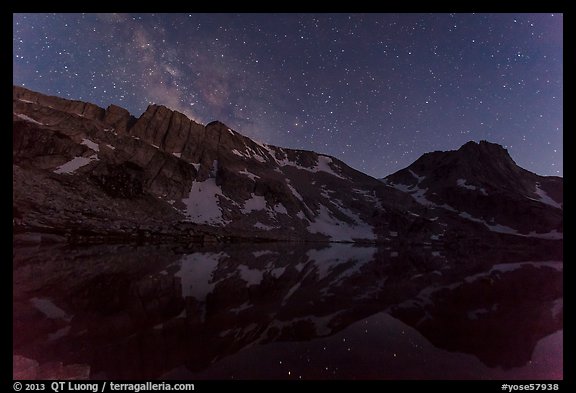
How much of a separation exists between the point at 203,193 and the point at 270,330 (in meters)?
109

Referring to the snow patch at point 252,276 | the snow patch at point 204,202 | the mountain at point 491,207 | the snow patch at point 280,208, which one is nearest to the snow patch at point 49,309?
the snow patch at point 252,276

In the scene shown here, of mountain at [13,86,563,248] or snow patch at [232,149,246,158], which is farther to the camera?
snow patch at [232,149,246,158]

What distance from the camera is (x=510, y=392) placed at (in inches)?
298

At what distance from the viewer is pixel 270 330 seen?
1438cm

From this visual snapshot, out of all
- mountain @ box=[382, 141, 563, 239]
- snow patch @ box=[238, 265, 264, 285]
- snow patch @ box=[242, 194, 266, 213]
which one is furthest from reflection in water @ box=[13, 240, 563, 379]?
mountain @ box=[382, 141, 563, 239]

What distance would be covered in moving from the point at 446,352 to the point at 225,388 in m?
9.86

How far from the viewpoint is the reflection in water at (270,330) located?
33.4 ft

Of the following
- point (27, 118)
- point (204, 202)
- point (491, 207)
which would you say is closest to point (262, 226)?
point (204, 202)

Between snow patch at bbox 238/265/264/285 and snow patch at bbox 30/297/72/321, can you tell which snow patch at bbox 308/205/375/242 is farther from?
snow patch at bbox 30/297/72/321

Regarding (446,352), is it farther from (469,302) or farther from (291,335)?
(469,302)

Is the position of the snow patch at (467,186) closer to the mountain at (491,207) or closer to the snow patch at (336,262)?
the mountain at (491,207)

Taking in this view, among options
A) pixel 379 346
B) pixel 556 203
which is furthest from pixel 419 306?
pixel 556 203

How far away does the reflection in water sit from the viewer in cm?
1018

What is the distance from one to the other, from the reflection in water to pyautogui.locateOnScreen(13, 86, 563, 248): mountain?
5074cm
